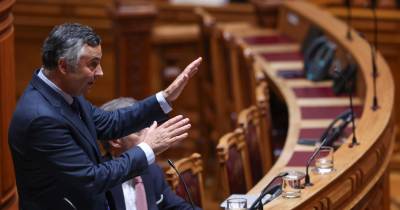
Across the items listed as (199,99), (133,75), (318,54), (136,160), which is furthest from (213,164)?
(136,160)

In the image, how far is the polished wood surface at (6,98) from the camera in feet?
14.1

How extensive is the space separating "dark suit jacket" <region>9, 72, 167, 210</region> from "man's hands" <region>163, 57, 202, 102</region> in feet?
1.21

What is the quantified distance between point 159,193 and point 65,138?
79 centimetres

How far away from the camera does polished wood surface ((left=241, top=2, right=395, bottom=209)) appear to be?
12.7ft

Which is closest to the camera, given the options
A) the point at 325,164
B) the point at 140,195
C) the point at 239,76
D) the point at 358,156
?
the point at 140,195

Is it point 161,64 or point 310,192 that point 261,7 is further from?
point 310,192

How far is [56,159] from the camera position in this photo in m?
3.05

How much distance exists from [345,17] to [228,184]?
3828 millimetres

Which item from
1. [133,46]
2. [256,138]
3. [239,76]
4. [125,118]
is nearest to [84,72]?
[125,118]

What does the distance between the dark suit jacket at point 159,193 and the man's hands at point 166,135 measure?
484mm

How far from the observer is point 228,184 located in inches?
182

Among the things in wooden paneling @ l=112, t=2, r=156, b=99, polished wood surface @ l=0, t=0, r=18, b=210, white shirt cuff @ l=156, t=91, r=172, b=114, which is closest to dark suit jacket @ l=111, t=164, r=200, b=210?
white shirt cuff @ l=156, t=91, r=172, b=114

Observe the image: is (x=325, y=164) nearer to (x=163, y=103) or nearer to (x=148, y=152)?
(x=163, y=103)

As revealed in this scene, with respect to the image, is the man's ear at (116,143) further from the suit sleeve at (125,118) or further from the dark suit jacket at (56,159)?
the dark suit jacket at (56,159)
